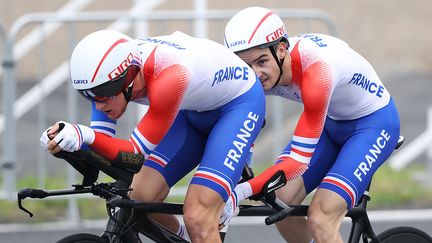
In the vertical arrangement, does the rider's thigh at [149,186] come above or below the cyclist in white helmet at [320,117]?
below

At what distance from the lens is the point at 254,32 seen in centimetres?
717

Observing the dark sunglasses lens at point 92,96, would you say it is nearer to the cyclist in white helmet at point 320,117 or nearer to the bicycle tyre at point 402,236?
the cyclist in white helmet at point 320,117

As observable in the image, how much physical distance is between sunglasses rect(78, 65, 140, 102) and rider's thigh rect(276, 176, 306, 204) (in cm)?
129

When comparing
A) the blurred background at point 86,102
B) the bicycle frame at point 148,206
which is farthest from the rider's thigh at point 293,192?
the blurred background at point 86,102

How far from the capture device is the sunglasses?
21.2 feet

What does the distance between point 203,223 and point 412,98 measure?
967cm

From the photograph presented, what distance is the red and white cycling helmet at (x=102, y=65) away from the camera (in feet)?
21.0

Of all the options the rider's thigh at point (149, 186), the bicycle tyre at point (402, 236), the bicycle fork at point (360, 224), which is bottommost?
the bicycle tyre at point (402, 236)

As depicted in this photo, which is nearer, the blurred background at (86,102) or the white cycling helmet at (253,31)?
the white cycling helmet at (253,31)

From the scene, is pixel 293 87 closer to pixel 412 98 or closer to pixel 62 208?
pixel 62 208

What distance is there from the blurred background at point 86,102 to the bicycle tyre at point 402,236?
3.75 m

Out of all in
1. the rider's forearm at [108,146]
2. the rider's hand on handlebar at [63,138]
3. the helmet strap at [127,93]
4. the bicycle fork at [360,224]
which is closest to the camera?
the rider's hand on handlebar at [63,138]

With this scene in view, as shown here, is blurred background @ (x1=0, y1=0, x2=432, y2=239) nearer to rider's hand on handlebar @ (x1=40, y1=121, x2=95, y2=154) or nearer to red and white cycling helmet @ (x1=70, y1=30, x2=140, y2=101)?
red and white cycling helmet @ (x1=70, y1=30, x2=140, y2=101)

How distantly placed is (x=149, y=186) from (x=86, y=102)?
4941mm
